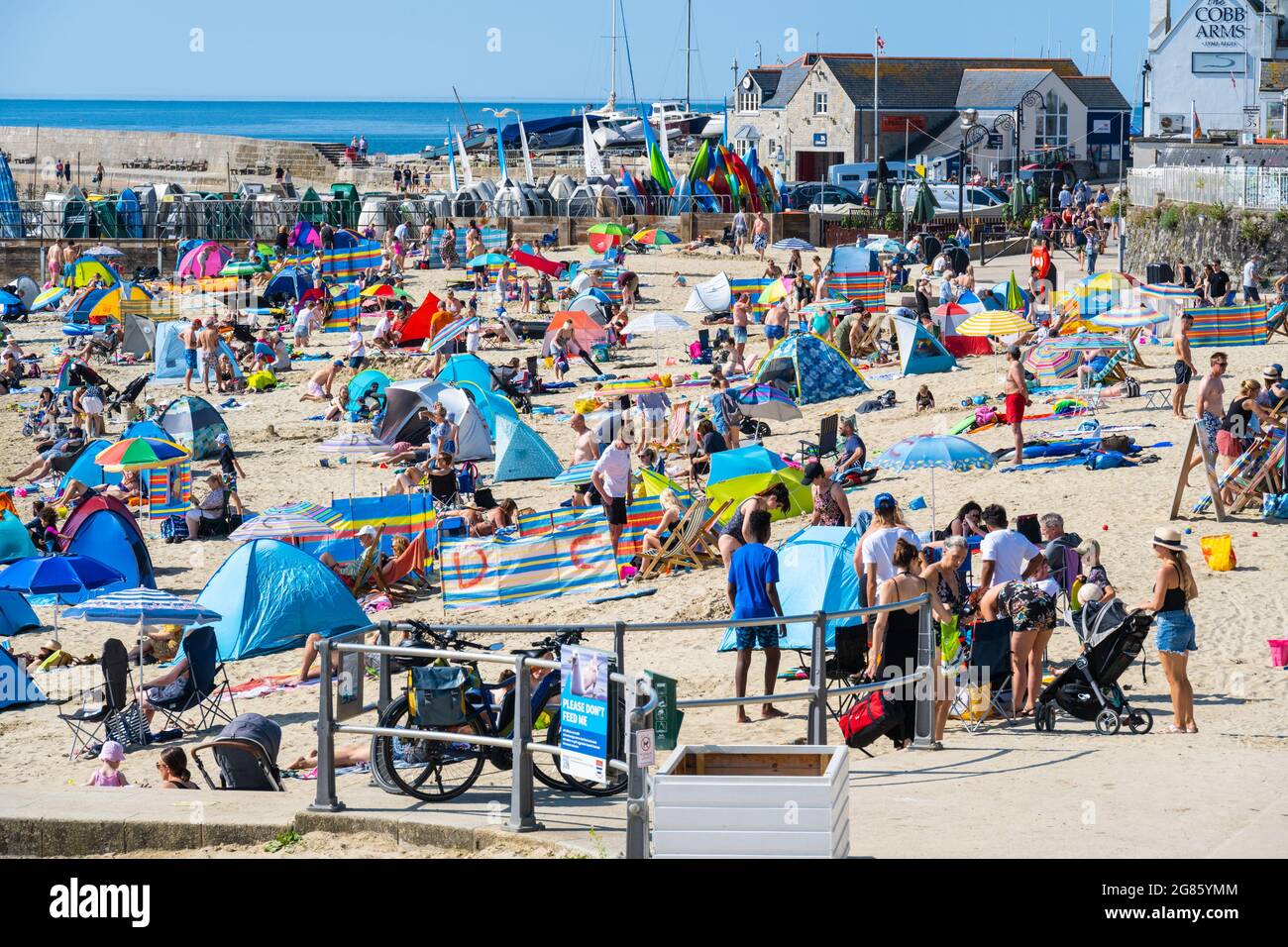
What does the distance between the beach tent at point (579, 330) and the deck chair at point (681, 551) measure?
1119cm

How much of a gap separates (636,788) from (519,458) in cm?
1235

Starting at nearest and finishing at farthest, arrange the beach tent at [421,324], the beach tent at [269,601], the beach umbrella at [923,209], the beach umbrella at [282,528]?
the beach tent at [269,601] < the beach umbrella at [282,528] < the beach tent at [421,324] < the beach umbrella at [923,209]

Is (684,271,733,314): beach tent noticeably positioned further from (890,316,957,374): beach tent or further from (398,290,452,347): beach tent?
(890,316,957,374): beach tent

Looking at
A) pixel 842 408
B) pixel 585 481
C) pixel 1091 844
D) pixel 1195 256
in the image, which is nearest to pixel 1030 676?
pixel 1091 844

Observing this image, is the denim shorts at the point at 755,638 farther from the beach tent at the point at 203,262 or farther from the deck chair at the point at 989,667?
the beach tent at the point at 203,262

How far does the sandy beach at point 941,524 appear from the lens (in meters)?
8.46

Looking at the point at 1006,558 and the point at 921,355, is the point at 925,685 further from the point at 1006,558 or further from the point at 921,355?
the point at 921,355

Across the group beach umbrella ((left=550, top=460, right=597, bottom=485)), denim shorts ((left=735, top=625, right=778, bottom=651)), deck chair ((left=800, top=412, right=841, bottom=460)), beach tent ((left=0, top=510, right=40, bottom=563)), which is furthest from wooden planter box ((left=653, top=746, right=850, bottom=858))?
deck chair ((left=800, top=412, right=841, bottom=460))

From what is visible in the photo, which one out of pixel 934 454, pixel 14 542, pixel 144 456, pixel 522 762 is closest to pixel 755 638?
pixel 522 762

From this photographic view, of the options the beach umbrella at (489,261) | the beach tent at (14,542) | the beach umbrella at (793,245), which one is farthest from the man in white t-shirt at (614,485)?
the beach umbrella at (793,245)

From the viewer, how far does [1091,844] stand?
6.32 m

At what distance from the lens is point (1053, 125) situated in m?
56.8

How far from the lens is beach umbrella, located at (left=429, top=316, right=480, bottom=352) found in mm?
24141
